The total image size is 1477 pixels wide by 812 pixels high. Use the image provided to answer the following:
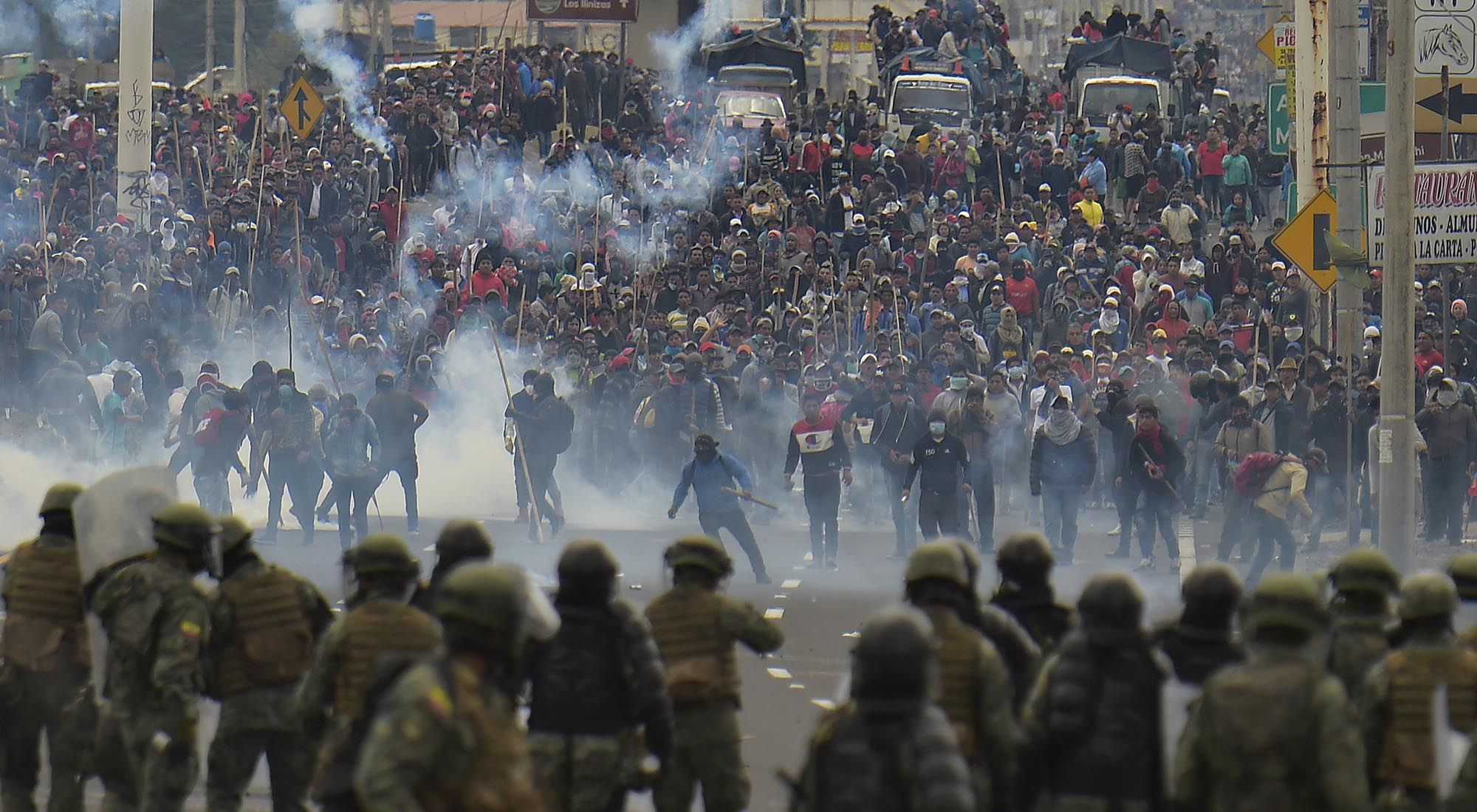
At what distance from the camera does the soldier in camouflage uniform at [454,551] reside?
7480mm

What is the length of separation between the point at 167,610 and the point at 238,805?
0.75 metres

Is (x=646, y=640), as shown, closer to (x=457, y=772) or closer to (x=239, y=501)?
(x=457, y=772)

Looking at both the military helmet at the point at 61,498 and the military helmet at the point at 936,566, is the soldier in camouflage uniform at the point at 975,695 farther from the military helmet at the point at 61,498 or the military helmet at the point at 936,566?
the military helmet at the point at 61,498

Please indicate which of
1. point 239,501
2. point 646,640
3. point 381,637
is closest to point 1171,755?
point 646,640

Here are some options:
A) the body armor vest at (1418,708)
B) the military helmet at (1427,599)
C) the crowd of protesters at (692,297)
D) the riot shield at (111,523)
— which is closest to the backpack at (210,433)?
the crowd of protesters at (692,297)

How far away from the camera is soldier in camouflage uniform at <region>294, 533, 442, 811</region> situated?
6957mm

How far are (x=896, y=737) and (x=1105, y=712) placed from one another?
1.10 metres

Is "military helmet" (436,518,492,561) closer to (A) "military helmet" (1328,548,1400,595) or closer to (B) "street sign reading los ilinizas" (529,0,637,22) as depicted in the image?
(A) "military helmet" (1328,548,1400,595)

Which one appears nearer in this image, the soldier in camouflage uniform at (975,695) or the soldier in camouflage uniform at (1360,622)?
the soldier in camouflage uniform at (975,695)

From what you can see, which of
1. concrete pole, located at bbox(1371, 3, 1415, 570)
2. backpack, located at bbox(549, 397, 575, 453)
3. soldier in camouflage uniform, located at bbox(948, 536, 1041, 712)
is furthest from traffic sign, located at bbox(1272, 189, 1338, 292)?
soldier in camouflage uniform, located at bbox(948, 536, 1041, 712)

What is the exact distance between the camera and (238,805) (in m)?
7.83

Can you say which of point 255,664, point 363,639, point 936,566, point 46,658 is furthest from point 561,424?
point 936,566

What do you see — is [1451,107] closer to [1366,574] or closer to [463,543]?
[1366,574]

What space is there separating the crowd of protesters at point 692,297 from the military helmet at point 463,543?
9.14m
